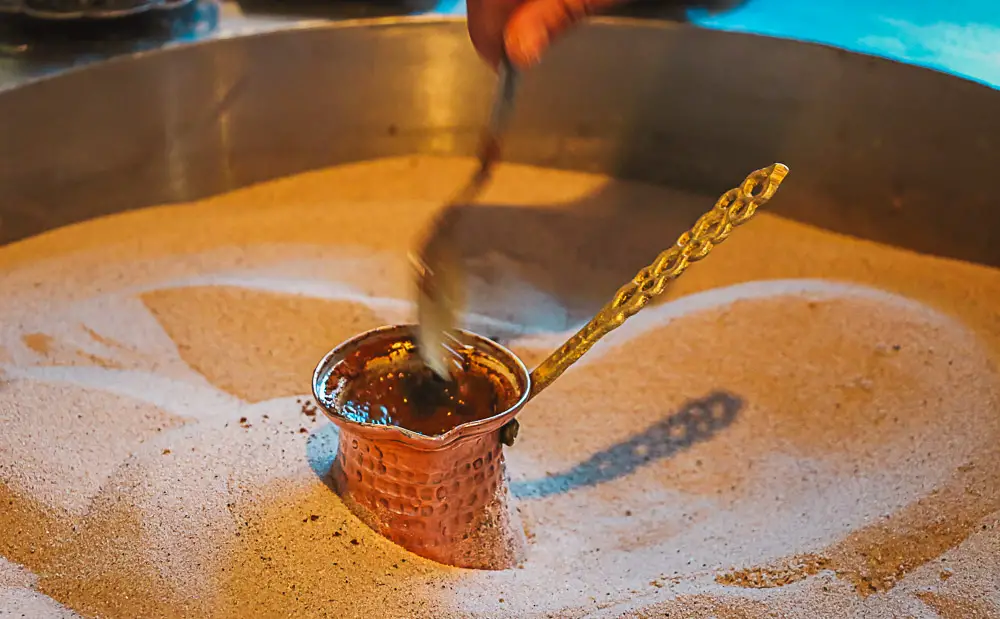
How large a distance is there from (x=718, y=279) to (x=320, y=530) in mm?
945

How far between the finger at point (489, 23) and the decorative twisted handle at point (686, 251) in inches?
13.9

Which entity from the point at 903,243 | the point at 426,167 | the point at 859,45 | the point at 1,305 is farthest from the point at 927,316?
the point at 1,305

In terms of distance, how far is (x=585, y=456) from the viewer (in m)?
1.30

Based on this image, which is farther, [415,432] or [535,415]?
[535,415]

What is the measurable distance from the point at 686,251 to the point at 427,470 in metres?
0.32

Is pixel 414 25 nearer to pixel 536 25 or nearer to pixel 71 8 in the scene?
pixel 71 8

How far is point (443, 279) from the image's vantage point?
38.2 inches

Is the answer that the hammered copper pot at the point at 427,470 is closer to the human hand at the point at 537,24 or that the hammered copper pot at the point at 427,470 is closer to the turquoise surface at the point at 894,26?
the human hand at the point at 537,24

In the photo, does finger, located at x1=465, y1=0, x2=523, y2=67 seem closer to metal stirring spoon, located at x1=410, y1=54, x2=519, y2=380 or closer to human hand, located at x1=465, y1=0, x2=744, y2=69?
human hand, located at x1=465, y1=0, x2=744, y2=69

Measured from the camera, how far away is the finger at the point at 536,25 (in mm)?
969

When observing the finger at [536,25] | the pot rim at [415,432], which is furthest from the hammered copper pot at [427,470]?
the finger at [536,25]

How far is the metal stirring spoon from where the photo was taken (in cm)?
96

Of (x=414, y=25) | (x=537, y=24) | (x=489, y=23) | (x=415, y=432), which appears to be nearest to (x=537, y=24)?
(x=537, y=24)

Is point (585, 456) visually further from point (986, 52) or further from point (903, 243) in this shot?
point (986, 52)
